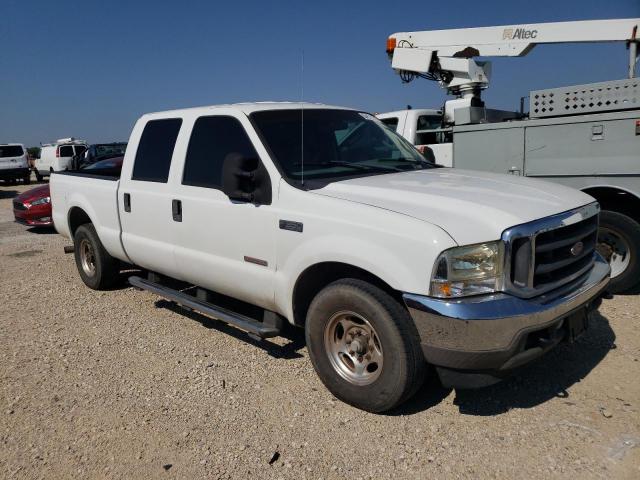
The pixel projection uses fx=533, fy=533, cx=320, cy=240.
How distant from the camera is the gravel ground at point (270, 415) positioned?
2889 millimetres

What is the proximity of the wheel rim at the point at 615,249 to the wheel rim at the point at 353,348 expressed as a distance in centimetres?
314

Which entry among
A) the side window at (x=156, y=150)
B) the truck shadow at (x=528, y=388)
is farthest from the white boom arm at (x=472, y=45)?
the side window at (x=156, y=150)

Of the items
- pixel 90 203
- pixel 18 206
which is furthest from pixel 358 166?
pixel 18 206

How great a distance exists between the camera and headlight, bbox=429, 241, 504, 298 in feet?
9.20

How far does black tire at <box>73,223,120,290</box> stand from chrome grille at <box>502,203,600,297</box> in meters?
4.58

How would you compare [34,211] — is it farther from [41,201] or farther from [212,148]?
[212,148]

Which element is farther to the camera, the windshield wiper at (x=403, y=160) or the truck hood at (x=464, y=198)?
the windshield wiper at (x=403, y=160)

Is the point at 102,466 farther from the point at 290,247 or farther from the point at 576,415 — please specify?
the point at 576,415

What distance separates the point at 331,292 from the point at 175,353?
177 centimetres

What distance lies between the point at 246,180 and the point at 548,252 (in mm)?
1964

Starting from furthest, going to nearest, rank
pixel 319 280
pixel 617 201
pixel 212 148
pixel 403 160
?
1. pixel 617 201
2. pixel 403 160
3. pixel 212 148
4. pixel 319 280

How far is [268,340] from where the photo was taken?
4.61 metres

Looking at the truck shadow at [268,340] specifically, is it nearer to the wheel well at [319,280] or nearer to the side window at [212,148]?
the wheel well at [319,280]

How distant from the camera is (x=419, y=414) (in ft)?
11.0
